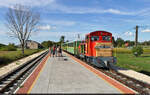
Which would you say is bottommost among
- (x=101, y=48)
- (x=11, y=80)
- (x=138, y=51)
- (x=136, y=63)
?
(x=136, y=63)

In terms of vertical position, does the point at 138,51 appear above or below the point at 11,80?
above

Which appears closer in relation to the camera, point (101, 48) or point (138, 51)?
point (101, 48)

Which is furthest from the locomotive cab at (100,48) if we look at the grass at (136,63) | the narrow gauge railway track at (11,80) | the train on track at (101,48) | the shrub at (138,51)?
the shrub at (138,51)

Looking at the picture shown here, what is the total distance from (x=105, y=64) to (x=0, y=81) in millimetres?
7983

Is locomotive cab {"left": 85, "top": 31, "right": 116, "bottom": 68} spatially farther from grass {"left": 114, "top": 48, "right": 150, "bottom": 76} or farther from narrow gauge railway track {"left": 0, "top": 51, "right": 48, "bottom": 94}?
narrow gauge railway track {"left": 0, "top": 51, "right": 48, "bottom": 94}

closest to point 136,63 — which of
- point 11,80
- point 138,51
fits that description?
point 138,51

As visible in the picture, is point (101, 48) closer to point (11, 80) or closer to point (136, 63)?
point (11, 80)

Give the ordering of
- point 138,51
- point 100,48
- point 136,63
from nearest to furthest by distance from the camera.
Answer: point 100,48 → point 136,63 → point 138,51

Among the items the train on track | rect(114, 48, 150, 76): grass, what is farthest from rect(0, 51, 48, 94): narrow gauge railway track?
rect(114, 48, 150, 76): grass

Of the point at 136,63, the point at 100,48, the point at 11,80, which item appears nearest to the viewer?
the point at 11,80

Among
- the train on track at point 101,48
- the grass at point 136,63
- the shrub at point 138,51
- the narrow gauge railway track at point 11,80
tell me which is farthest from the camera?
the shrub at point 138,51

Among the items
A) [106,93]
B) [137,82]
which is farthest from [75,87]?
[137,82]

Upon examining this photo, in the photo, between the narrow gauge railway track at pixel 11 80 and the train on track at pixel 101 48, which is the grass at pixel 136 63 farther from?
the narrow gauge railway track at pixel 11 80

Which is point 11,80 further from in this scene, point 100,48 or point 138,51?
point 138,51
